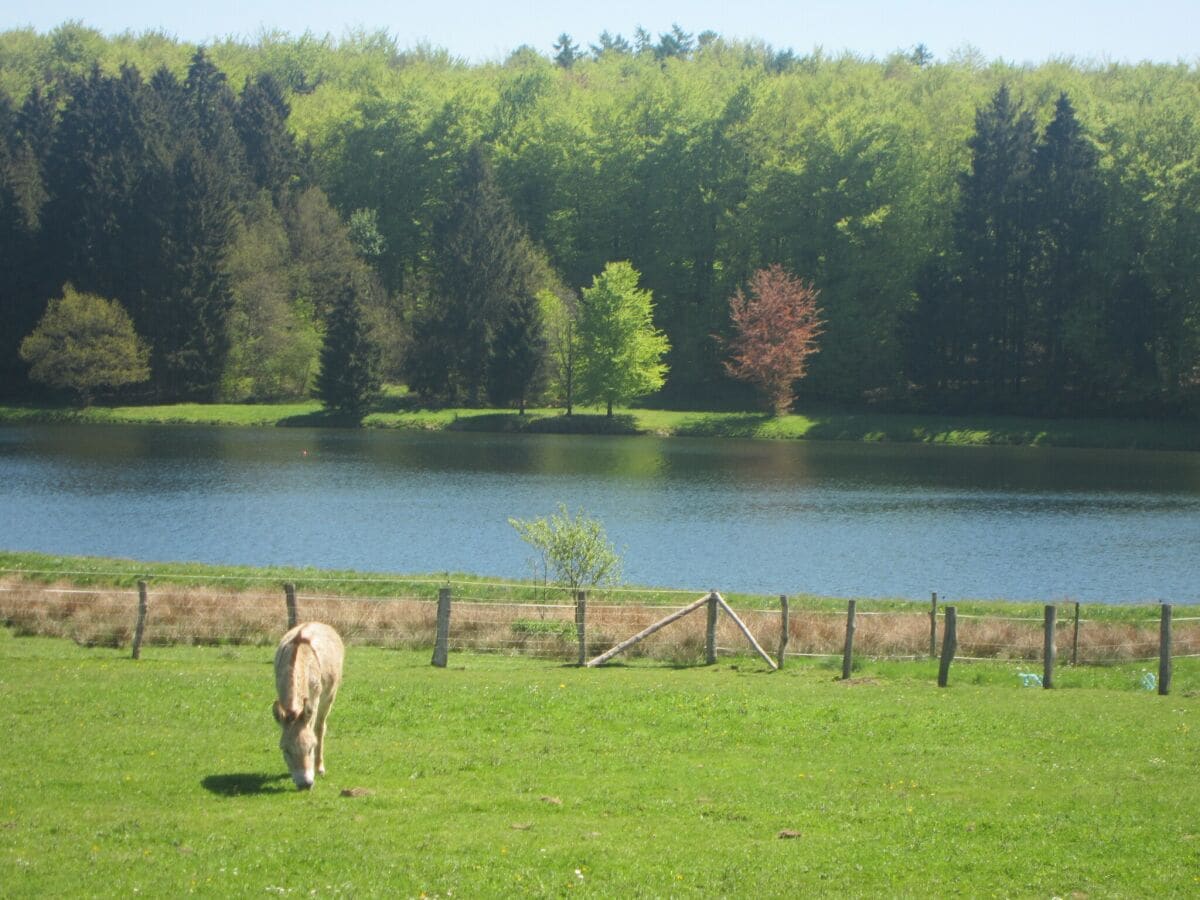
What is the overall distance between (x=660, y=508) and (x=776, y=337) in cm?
4335

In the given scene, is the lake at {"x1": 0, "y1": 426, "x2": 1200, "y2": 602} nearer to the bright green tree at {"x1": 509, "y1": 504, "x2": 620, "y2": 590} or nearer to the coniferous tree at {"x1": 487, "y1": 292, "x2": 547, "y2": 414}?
the bright green tree at {"x1": 509, "y1": 504, "x2": 620, "y2": 590}

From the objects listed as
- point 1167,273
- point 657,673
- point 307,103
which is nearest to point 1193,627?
point 657,673

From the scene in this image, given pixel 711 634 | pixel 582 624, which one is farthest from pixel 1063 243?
pixel 582 624

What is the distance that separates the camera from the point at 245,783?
1291 centimetres

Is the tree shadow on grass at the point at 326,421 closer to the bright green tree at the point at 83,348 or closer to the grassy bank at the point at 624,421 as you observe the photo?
the grassy bank at the point at 624,421

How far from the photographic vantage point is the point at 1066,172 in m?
90.0

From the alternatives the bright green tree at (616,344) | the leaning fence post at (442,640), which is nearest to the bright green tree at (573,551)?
the leaning fence post at (442,640)

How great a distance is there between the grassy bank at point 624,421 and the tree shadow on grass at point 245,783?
77746mm

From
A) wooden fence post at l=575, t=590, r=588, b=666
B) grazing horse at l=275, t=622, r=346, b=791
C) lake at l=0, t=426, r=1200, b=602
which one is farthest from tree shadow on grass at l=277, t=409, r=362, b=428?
grazing horse at l=275, t=622, r=346, b=791

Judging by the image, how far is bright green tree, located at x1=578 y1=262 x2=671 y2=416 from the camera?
91.7 metres

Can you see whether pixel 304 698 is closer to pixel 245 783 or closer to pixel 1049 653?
pixel 245 783

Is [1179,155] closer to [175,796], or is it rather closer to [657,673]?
[657,673]

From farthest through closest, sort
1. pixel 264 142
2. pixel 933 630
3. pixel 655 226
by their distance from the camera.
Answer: pixel 264 142 < pixel 655 226 < pixel 933 630

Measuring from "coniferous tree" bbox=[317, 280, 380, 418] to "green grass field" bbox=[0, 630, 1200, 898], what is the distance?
2849 inches
